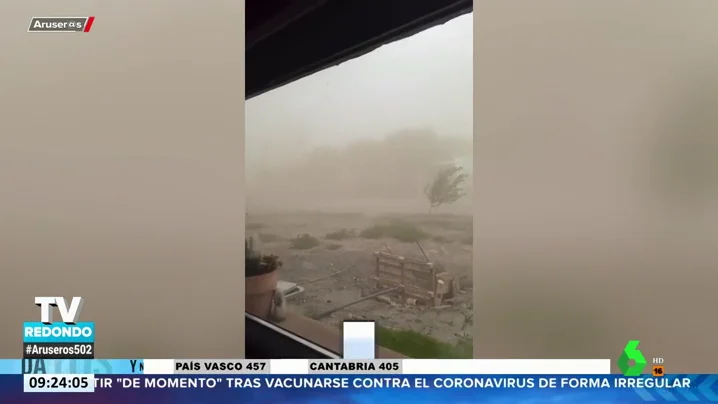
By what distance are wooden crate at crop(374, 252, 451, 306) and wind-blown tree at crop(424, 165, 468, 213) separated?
0.56 ft

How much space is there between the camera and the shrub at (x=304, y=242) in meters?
1.08

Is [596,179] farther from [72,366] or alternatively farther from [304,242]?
[72,366]

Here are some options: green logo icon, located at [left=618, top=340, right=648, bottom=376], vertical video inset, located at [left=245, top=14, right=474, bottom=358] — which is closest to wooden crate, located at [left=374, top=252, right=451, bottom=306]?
vertical video inset, located at [left=245, top=14, right=474, bottom=358]

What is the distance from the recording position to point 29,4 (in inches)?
42.6

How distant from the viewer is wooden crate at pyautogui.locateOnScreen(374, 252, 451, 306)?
1.07m

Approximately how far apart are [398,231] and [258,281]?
0.43 metres

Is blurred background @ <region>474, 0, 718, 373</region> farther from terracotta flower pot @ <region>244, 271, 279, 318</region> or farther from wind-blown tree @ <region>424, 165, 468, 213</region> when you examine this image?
terracotta flower pot @ <region>244, 271, 279, 318</region>

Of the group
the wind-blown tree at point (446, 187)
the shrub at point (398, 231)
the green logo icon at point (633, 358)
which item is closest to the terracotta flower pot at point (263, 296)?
the shrub at point (398, 231)

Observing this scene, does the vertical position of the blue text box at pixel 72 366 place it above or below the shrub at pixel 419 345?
below

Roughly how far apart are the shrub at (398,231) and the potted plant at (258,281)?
0.30 metres

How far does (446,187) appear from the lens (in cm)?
107

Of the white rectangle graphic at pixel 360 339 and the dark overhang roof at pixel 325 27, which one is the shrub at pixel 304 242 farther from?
the dark overhang roof at pixel 325 27

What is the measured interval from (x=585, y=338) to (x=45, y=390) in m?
1.57

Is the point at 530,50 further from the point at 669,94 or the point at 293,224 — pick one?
the point at 293,224
